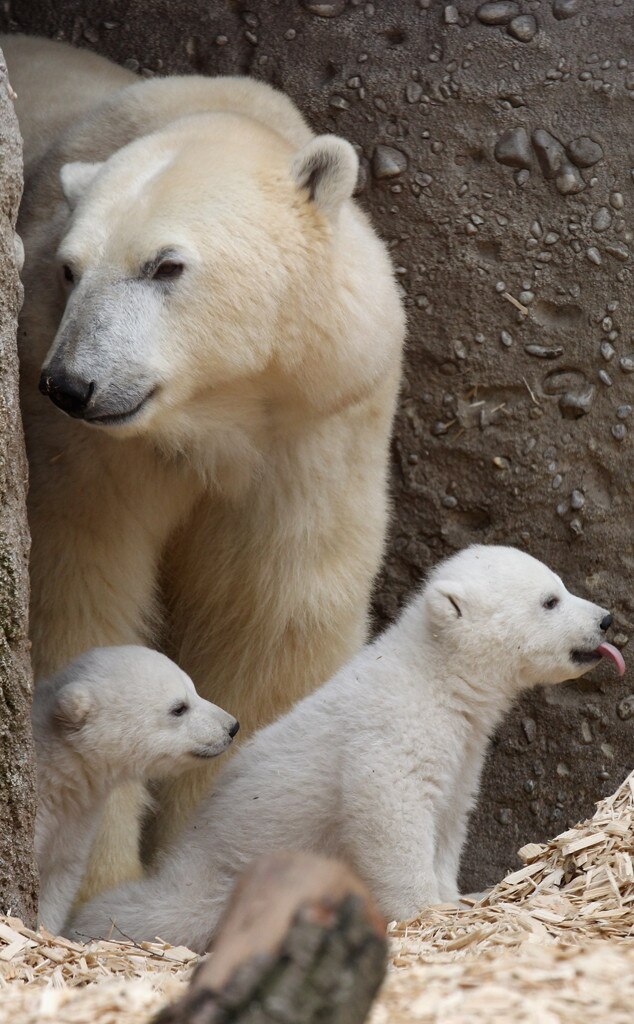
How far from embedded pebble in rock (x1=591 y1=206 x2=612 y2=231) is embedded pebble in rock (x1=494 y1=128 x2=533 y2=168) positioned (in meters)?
0.34

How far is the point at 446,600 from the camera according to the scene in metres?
3.28

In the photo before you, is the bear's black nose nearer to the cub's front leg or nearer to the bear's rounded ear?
the bear's rounded ear

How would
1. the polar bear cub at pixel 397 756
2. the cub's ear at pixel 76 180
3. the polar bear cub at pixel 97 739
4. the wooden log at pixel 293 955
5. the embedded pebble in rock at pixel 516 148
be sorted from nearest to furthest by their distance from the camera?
1. the wooden log at pixel 293 955
2. the polar bear cub at pixel 397 756
3. the polar bear cub at pixel 97 739
4. the cub's ear at pixel 76 180
5. the embedded pebble in rock at pixel 516 148

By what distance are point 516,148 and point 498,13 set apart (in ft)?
1.73

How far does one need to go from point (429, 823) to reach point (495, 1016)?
132cm

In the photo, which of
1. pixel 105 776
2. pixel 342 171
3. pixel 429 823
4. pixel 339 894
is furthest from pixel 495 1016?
pixel 342 171

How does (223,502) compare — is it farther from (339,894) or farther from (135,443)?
(339,894)

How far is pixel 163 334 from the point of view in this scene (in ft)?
10.1

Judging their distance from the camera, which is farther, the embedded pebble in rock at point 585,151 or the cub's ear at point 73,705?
the embedded pebble in rock at point 585,151

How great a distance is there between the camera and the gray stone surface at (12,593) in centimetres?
282

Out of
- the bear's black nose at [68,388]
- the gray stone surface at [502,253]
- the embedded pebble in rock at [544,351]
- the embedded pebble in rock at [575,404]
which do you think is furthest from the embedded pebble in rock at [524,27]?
the bear's black nose at [68,388]

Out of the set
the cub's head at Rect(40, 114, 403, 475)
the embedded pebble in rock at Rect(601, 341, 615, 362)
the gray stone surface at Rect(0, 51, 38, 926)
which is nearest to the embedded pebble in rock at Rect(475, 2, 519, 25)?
the embedded pebble in rock at Rect(601, 341, 615, 362)

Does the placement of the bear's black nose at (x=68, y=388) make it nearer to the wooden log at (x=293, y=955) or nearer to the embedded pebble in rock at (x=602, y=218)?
the wooden log at (x=293, y=955)

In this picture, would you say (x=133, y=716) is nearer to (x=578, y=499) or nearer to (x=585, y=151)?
(x=578, y=499)
